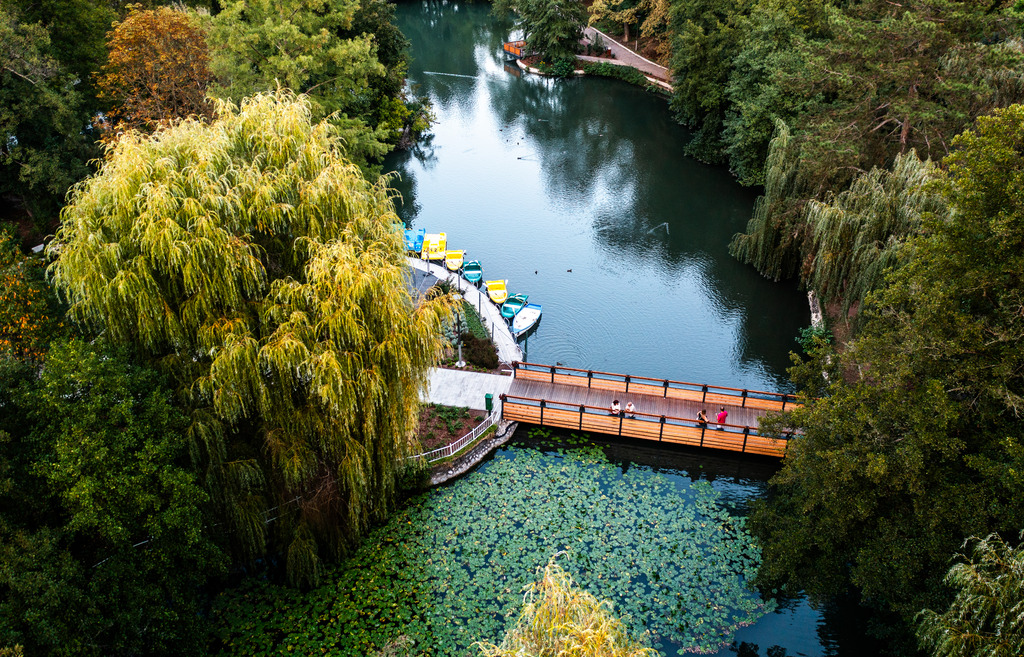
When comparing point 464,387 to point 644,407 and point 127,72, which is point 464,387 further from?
point 127,72

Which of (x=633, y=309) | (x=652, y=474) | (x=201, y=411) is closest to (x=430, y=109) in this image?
(x=633, y=309)

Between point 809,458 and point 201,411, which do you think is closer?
point 201,411

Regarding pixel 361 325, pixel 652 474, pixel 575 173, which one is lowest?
pixel 652 474

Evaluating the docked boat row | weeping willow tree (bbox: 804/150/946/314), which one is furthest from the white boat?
weeping willow tree (bbox: 804/150/946/314)

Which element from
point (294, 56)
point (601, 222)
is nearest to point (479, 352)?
point (601, 222)

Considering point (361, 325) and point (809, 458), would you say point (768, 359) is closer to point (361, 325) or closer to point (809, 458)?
point (809, 458)

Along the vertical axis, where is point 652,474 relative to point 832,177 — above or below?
below

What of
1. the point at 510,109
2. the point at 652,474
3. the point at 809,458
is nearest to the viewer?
the point at 809,458

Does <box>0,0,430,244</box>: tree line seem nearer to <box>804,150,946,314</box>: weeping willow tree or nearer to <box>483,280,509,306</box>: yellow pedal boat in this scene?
<box>483,280,509,306</box>: yellow pedal boat
